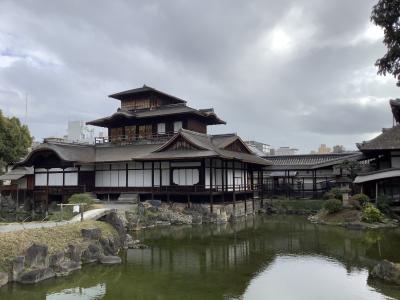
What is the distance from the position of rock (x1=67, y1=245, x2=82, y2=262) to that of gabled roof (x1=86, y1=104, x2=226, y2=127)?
26209 mm

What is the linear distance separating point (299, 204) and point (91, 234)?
27868 millimetres

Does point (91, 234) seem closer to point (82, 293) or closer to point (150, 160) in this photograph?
point (82, 293)

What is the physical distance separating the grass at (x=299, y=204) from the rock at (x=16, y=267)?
3185 centimetres

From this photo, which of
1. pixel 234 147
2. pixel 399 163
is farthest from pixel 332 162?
pixel 234 147

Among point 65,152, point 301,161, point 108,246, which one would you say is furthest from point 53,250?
point 301,161

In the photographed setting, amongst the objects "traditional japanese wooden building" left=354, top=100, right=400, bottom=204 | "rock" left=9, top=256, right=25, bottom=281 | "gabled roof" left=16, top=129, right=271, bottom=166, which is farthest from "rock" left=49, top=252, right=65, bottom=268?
"traditional japanese wooden building" left=354, top=100, right=400, bottom=204

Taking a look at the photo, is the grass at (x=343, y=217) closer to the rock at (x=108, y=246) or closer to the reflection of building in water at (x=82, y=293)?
the rock at (x=108, y=246)

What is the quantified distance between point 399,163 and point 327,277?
2424 cm

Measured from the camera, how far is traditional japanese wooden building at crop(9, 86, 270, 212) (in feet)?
119

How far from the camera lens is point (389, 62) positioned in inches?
629

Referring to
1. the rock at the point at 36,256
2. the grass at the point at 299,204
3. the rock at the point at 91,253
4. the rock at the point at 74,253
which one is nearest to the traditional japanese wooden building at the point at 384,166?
the grass at the point at 299,204

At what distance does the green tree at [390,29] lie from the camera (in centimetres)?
1558

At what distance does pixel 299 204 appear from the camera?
138ft

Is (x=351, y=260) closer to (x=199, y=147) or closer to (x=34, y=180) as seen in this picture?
(x=199, y=147)
